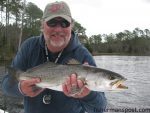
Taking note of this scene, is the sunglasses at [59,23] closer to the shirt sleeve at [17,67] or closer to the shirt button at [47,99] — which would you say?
the shirt sleeve at [17,67]

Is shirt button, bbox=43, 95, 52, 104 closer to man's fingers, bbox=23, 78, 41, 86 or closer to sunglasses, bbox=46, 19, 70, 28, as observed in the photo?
man's fingers, bbox=23, 78, 41, 86

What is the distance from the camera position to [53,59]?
361cm

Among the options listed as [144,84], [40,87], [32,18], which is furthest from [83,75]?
[32,18]

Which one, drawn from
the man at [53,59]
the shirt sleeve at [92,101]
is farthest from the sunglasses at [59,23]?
the shirt sleeve at [92,101]

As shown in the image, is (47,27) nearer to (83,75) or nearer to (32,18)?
(83,75)

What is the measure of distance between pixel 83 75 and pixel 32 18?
57.9m

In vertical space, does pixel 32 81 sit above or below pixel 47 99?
above

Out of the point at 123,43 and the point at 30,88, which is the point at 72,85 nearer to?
the point at 30,88

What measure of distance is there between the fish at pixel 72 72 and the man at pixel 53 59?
0.08 metres

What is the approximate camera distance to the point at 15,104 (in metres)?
13.9

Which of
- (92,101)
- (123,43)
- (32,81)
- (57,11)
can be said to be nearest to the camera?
(32,81)

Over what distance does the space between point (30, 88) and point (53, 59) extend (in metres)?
0.46

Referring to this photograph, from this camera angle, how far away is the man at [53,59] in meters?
3.41

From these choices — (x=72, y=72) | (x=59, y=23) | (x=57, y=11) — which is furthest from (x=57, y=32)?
(x=72, y=72)
